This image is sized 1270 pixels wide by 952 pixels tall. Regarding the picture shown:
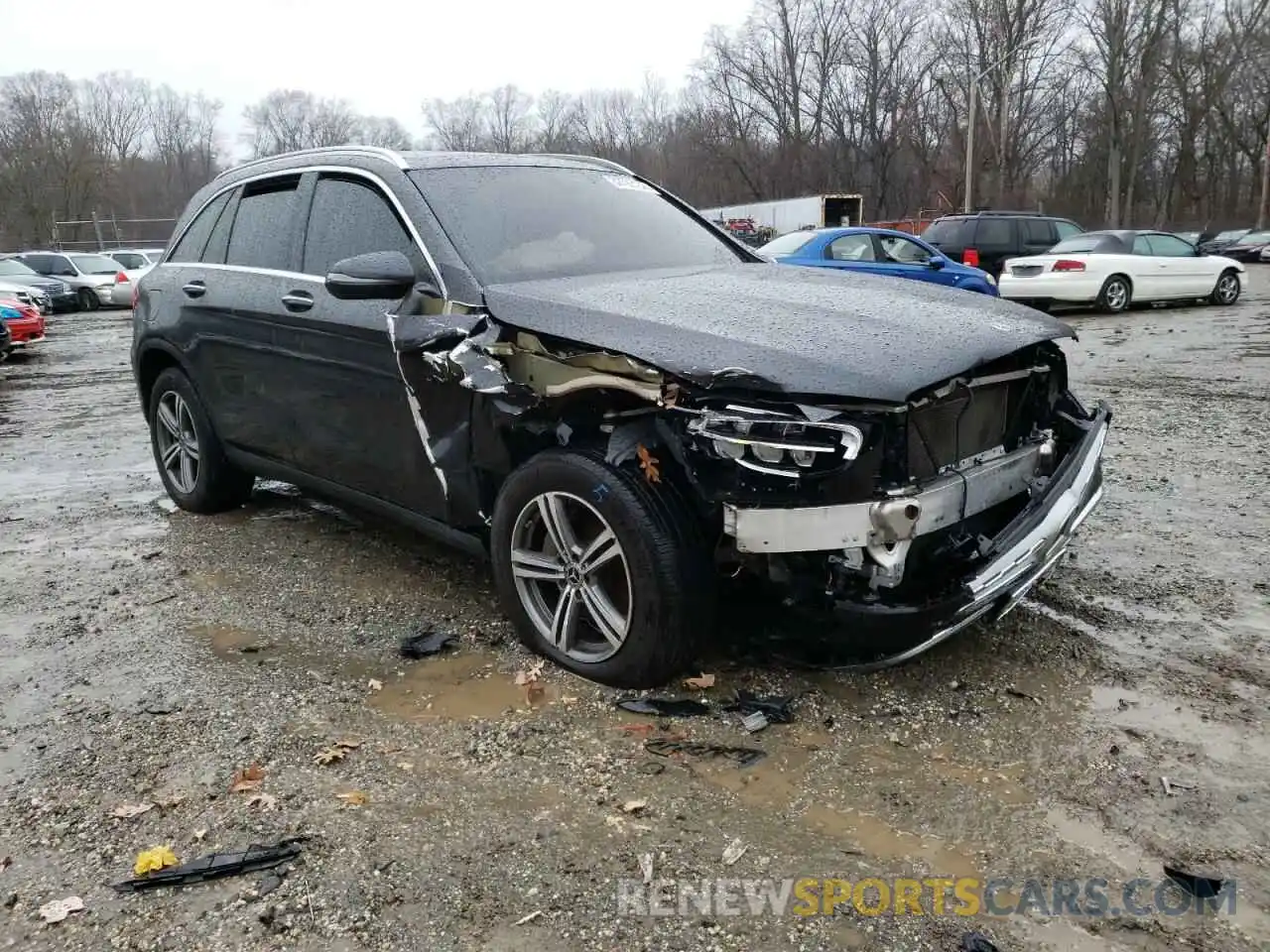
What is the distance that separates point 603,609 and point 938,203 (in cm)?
6139

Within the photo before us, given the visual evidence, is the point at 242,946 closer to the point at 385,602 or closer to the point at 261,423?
the point at 385,602

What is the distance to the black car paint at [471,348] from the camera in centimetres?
285

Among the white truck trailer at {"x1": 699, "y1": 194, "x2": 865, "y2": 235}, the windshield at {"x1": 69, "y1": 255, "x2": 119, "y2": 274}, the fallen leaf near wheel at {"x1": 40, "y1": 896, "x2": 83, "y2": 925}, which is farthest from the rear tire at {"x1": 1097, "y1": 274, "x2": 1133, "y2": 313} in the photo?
the white truck trailer at {"x1": 699, "y1": 194, "x2": 865, "y2": 235}

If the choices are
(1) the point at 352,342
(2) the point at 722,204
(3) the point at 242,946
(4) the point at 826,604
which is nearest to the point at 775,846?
(4) the point at 826,604

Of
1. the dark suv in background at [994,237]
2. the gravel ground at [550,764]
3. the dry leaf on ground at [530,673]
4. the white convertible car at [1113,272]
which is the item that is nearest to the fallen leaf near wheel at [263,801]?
the gravel ground at [550,764]

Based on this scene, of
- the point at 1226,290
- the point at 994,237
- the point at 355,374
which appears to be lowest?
the point at 1226,290

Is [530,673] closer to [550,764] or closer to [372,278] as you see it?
[550,764]

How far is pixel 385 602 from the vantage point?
418 cm

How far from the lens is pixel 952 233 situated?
18.2 meters

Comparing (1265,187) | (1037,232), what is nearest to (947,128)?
(1265,187)

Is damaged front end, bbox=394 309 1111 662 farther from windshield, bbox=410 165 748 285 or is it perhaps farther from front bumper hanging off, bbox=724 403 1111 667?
windshield, bbox=410 165 748 285

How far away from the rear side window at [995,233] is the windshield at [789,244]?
220 inches

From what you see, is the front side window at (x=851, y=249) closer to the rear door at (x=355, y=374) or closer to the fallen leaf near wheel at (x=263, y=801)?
the rear door at (x=355, y=374)

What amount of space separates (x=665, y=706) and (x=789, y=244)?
11456 millimetres
